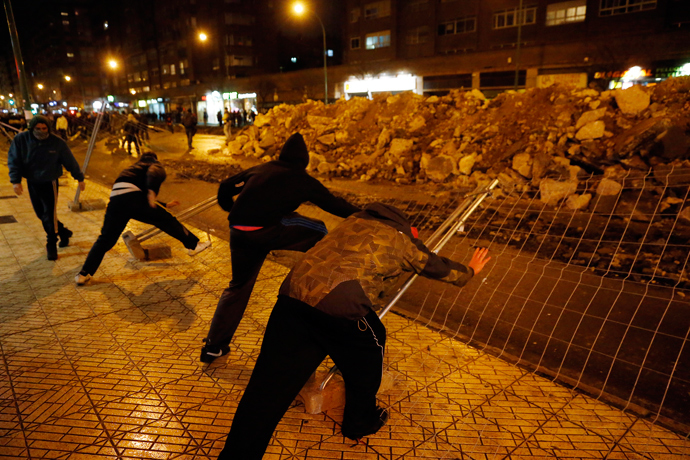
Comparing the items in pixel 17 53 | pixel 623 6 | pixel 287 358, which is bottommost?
pixel 287 358

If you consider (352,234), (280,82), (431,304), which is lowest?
(431,304)

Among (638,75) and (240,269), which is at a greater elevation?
(638,75)

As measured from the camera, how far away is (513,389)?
3.05m

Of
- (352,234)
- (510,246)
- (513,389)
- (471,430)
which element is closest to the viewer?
(352,234)

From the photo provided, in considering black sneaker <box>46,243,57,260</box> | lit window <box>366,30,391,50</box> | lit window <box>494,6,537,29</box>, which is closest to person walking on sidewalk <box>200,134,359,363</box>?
black sneaker <box>46,243,57,260</box>

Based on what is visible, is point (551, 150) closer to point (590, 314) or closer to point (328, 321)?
Answer: point (590, 314)

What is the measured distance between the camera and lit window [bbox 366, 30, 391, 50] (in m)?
43.8

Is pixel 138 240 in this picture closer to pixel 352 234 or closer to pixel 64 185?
pixel 352 234

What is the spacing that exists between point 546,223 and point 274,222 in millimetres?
5956

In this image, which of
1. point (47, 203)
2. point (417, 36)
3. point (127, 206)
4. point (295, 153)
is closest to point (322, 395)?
point (295, 153)

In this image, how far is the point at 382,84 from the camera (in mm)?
41281

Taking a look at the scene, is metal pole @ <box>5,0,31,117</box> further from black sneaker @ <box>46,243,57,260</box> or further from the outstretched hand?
the outstretched hand

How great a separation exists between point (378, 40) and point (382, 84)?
6.51 metres

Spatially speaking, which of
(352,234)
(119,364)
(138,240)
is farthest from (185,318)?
(352,234)
